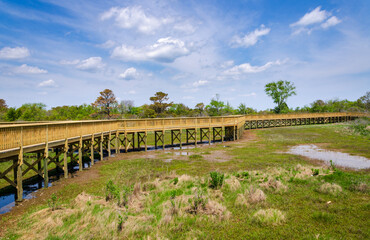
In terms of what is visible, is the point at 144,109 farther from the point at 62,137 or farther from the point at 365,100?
the point at 365,100

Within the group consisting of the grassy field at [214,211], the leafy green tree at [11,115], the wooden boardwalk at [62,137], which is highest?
the leafy green tree at [11,115]

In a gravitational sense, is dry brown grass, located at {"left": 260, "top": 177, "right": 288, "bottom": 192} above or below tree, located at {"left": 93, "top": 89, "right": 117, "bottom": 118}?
below

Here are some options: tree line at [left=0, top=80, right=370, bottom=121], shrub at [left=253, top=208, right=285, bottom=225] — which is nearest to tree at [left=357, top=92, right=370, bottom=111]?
tree line at [left=0, top=80, right=370, bottom=121]

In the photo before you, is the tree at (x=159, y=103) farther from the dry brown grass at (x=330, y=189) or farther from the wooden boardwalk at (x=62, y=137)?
the dry brown grass at (x=330, y=189)

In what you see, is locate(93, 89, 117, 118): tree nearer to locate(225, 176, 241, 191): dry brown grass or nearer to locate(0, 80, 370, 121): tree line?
locate(0, 80, 370, 121): tree line

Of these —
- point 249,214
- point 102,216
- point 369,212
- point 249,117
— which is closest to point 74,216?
point 102,216

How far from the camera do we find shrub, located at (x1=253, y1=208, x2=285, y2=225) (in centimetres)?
703

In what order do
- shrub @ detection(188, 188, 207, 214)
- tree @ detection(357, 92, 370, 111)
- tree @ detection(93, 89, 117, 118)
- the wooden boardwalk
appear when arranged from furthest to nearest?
tree @ detection(357, 92, 370, 111), tree @ detection(93, 89, 117, 118), the wooden boardwalk, shrub @ detection(188, 188, 207, 214)

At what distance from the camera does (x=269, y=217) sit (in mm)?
7160

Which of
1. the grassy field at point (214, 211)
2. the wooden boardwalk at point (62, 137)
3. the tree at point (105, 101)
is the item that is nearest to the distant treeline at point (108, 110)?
the tree at point (105, 101)

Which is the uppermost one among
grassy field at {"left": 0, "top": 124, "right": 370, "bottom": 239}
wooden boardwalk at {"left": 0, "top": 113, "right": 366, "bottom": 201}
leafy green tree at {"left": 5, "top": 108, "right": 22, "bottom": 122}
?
leafy green tree at {"left": 5, "top": 108, "right": 22, "bottom": 122}

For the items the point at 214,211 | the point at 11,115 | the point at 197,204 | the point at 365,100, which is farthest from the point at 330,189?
the point at 365,100

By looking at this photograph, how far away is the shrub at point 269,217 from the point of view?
7.03 meters

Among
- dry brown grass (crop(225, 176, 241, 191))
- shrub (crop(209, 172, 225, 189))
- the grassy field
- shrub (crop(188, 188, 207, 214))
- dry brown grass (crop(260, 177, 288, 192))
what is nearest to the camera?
the grassy field
